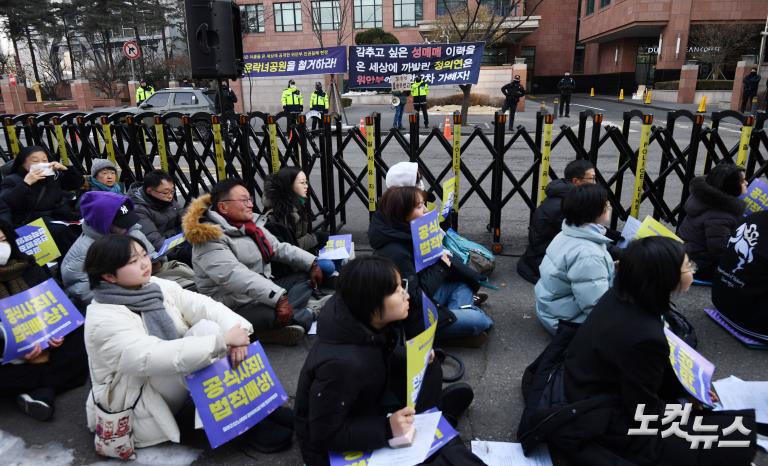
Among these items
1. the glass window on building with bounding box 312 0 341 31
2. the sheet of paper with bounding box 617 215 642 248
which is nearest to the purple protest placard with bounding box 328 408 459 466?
the sheet of paper with bounding box 617 215 642 248

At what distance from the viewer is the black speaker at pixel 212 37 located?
20.7ft

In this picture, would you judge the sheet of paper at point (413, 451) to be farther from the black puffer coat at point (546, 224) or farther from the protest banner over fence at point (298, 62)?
the protest banner over fence at point (298, 62)

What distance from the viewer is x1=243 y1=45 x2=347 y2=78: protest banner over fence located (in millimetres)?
13609

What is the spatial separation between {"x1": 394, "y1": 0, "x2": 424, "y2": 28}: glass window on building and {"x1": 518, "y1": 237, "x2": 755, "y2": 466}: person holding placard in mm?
43507

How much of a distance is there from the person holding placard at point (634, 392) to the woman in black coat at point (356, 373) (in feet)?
1.74

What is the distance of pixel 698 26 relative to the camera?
30.6 metres

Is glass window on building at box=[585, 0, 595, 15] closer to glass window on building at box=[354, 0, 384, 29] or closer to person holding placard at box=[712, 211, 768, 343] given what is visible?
glass window on building at box=[354, 0, 384, 29]

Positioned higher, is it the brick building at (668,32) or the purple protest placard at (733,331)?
the brick building at (668,32)

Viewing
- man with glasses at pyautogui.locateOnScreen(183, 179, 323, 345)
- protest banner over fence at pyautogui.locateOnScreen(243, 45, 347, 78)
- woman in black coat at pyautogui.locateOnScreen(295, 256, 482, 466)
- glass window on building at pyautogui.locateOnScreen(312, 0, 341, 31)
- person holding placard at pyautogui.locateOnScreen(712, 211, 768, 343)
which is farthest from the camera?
glass window on building at pyautogui.locateOnScreen(312, 0, 341, 31)

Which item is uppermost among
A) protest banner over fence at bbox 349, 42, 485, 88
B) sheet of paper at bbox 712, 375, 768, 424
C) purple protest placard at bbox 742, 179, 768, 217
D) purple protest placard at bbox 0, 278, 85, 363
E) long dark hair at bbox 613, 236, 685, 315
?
protest banner over fence at bbox 349, 42, 485, 88

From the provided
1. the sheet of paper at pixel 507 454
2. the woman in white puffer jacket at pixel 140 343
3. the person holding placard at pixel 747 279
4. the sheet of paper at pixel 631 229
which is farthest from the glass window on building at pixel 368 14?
the sheet of paper at pixel 507 454

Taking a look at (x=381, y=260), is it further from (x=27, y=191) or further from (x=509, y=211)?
(x=509, y=211)

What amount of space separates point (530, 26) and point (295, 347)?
37.4 meters

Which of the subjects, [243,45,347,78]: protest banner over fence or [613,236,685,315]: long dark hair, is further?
[243,45,347,78]: protest banner over fence
